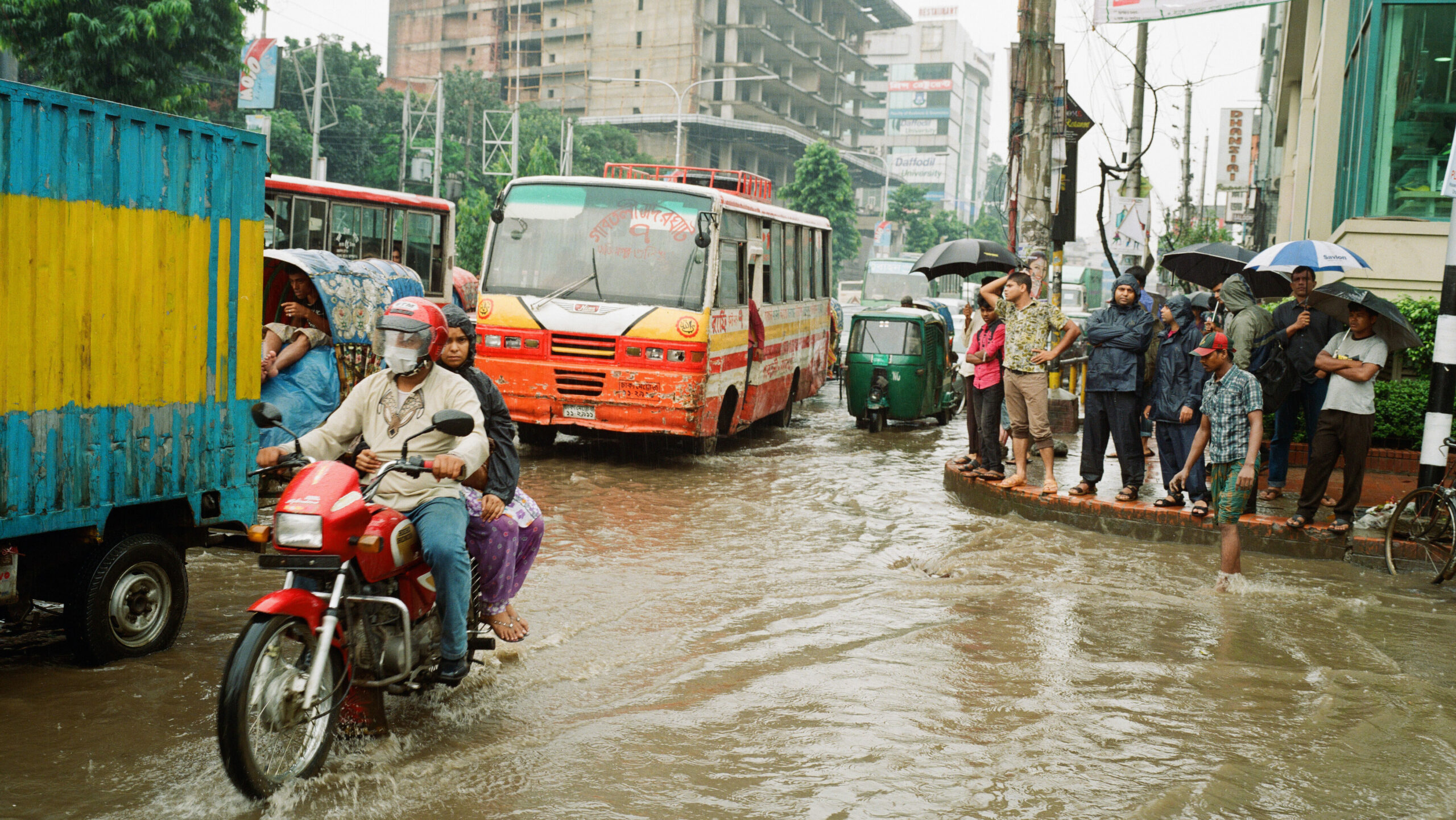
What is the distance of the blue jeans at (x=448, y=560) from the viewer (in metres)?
4.52

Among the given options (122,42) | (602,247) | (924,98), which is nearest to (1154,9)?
(602,247)

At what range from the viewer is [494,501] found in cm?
496

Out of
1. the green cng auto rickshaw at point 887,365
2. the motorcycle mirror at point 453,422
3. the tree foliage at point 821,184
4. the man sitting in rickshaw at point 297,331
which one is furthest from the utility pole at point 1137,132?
the tree foliage at point 821,184

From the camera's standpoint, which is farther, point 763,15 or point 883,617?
point 763,15

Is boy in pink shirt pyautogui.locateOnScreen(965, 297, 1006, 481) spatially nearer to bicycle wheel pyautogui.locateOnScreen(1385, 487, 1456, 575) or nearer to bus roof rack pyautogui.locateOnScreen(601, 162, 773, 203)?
bicycle wheel pyautogui.locateOnScreen(1385, 487, 1456, 575)

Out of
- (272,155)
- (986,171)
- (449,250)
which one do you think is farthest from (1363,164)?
(986,171)

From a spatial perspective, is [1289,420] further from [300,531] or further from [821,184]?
[821,184]

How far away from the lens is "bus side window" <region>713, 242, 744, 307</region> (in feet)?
41.2

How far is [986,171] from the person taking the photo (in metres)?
179

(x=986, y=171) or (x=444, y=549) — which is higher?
(x=986, y=171)

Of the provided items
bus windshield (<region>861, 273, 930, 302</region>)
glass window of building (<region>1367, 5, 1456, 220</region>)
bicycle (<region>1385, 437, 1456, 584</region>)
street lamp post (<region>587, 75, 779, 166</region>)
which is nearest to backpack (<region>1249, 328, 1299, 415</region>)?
bicycle (<region>1385, 437, 1456, 584</region>)

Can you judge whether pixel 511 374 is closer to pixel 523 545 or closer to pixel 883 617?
pixel 883 617

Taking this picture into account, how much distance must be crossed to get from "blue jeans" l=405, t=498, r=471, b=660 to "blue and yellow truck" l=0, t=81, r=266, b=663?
161cm

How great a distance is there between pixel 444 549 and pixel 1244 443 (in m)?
5.26
